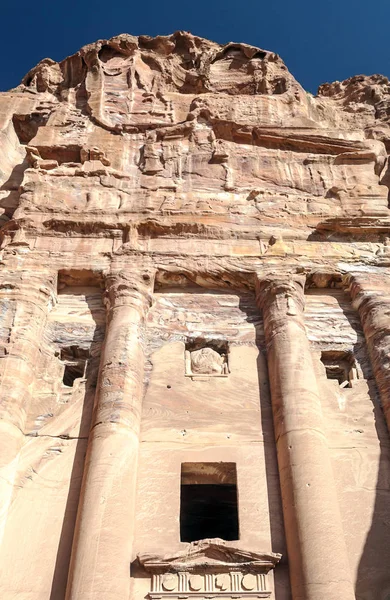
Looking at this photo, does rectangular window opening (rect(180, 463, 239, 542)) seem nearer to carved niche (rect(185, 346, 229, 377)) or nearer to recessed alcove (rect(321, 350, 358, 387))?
carved niche (rect(185, 346, 229, 377))

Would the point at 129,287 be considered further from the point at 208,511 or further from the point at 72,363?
the point at 208,511

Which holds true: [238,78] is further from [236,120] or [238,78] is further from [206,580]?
[206,580]

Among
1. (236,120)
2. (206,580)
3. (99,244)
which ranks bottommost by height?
(206,580)

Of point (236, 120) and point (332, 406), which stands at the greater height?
point (236, 120)

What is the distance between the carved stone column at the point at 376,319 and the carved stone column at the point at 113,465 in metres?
4.52

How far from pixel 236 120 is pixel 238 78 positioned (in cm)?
456

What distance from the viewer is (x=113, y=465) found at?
913cm

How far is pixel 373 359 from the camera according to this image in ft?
37.3

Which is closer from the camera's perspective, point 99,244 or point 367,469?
point 367,469

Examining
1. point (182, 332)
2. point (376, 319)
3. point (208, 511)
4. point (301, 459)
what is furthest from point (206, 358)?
point (208, 511)

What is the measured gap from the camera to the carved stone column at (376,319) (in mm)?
10875

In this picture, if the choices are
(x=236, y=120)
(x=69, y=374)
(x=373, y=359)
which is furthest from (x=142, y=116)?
(x=373, y=359)

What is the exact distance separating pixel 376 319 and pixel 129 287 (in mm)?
5115

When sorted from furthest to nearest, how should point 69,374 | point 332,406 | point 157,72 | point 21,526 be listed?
point 157,72 < point 69,374 < point 332,406 < point 21,526
